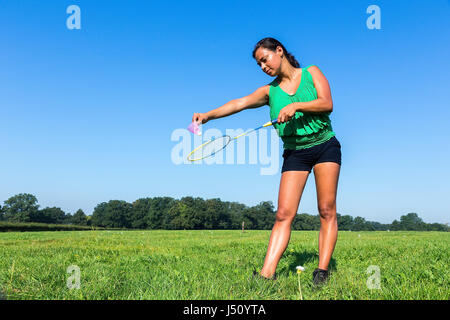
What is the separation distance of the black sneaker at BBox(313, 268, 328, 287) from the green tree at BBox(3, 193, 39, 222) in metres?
118

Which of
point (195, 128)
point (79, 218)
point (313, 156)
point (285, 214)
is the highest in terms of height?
point (195, 128)

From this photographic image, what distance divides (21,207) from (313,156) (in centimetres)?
12482

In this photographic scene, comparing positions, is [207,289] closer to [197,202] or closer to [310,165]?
[310,165]

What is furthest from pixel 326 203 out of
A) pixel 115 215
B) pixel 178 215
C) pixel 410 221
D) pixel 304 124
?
pixel 410 221

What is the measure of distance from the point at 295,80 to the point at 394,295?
2403 mm

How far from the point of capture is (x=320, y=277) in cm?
352

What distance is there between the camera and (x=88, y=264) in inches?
187

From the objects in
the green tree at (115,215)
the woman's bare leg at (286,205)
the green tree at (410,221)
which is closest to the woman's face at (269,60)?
the woman's bare leg at (286,205)

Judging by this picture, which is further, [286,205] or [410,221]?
[410,221]

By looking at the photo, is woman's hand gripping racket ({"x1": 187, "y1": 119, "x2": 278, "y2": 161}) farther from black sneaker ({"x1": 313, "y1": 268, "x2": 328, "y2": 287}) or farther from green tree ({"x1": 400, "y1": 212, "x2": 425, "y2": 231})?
green tree ({"x1": 400, "y1": 212, "x2": 425, "y2": 231})

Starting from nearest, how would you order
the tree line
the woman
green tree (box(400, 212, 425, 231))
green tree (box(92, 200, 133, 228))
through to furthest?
the woman
the tree line
green tree (box(92, 200, 133, 228))
green tree (box(400, 212, 425, 231))

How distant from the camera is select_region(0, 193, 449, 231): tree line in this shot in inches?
3883

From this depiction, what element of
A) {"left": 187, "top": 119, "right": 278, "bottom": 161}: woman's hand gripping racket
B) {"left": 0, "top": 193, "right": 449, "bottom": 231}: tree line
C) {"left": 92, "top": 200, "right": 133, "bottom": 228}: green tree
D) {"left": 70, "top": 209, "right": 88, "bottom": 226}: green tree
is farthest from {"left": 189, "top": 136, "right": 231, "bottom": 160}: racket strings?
{"left": 70, "top": 209, "right": 88, "bottom": 226}: green tree

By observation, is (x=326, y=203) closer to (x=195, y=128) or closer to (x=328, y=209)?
(x=328, y=209)
